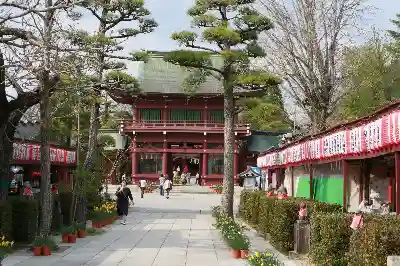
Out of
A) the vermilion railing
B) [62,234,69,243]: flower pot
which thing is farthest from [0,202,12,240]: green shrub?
the vermilion railing

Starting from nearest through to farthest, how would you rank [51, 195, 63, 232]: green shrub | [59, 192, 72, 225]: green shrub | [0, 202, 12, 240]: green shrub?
[0, 202, 12, 240]: green shrub, [51, 195, 63, 232]: green shrub, [59, 192, 72, 225]: green shrub

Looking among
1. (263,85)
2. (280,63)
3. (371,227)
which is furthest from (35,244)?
(280,63)

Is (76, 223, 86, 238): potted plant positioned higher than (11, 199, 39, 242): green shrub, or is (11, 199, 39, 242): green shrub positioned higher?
(11, 199, 39, 242): green shrub

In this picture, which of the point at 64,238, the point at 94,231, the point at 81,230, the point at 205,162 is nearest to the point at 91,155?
Answer: the point at 94,231

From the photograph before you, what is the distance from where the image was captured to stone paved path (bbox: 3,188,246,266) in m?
12.9

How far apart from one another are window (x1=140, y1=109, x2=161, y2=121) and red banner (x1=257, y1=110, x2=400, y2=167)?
3092 centimetres

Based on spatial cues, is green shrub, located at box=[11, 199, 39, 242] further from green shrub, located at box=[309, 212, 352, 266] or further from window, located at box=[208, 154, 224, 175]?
window, located at box=[208, 154, 224, 175]

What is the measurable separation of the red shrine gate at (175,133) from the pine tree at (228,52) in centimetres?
2635

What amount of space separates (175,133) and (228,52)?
1176 inches

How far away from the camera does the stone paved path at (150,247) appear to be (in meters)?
12.9

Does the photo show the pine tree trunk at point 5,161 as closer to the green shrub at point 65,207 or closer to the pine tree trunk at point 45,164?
the pine tree trunk at point 45,164

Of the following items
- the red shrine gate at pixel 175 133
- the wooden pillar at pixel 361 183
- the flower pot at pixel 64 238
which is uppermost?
the red shrine gate at pixel 175 133

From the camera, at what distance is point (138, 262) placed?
42.1 feet

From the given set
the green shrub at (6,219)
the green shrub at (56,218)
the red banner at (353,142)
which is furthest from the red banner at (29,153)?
the red banner at (353,142)
